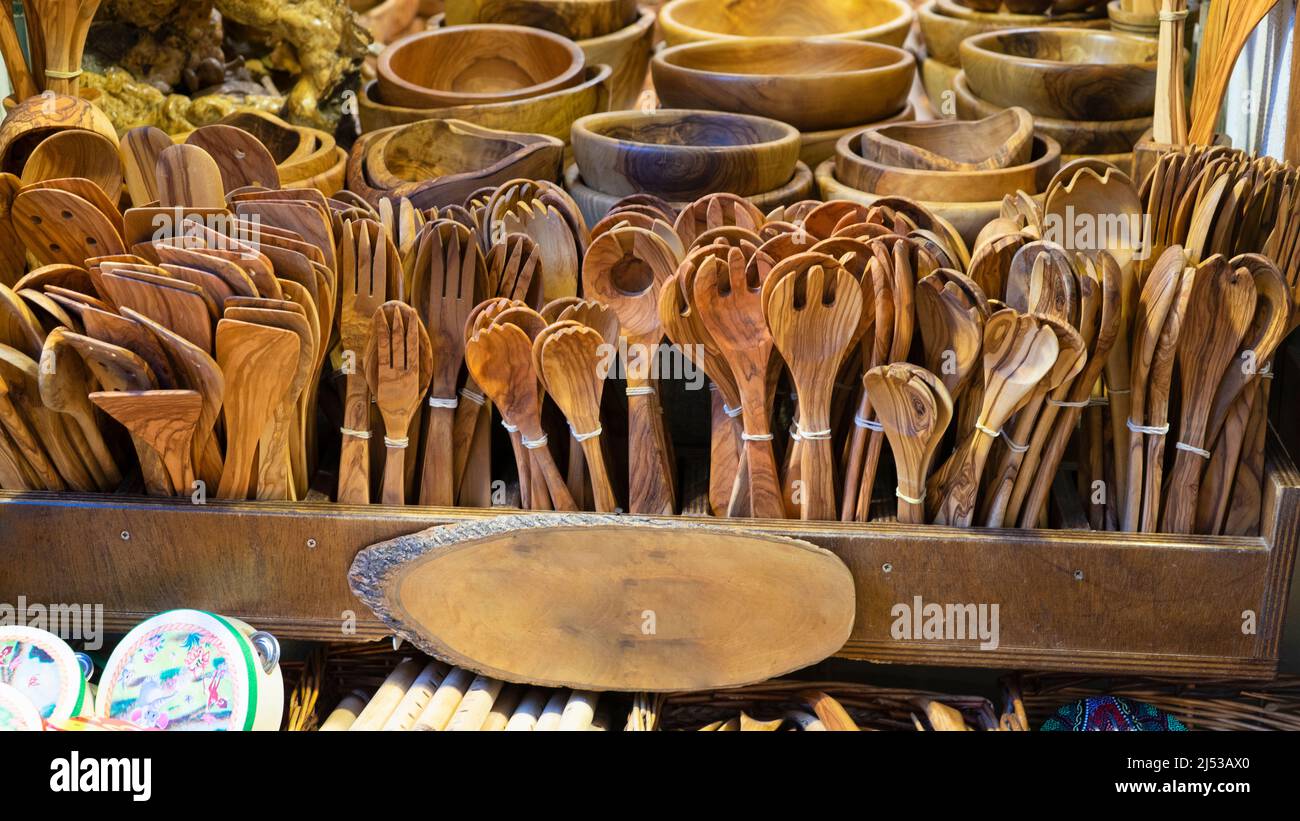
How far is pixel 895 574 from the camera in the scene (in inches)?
36.7

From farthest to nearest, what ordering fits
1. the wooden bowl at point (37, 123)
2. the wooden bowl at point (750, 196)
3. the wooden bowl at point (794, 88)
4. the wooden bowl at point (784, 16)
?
the wooden bowl at point (784, 16) < the wooden bowl at point (794, 88) < the wooden bowl at point (750, 196) < the wooden bowl at point (37, 123)

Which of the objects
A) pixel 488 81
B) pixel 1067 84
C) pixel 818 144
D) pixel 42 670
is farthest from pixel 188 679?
pixel 1067 84

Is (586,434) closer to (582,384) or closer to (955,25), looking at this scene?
(582,384)

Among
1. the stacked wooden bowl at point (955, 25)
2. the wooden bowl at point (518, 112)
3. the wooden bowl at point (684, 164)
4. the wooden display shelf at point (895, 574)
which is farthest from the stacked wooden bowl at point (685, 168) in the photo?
the stacked wooden bowl at point (955, 25)

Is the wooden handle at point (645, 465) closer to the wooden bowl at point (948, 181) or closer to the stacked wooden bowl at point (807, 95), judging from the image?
the wooden bowl at point (948, 181)

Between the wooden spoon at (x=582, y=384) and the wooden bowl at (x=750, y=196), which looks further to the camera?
the wooden bowl at (x=750, y=196)

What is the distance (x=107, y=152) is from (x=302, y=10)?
62cm

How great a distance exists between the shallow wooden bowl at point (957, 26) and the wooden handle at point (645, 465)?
38.7 inches

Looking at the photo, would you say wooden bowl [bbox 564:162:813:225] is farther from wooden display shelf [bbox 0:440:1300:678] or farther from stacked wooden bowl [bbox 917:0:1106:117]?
stacked wooden bowl [bbox 917:0:1106:117]

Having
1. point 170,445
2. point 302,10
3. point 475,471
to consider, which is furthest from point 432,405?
point 302,10

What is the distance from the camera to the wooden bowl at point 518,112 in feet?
4.60

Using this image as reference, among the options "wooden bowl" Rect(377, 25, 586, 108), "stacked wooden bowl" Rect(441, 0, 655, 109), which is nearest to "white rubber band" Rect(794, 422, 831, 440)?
"wooden bowl" Rect(377, 25, 586, 108)

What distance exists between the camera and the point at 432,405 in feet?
3.18

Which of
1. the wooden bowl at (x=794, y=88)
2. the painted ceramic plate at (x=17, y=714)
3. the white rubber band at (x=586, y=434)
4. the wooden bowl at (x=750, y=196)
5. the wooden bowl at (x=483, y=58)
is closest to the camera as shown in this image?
the painted ceramic plate at (x=17, y=714)
